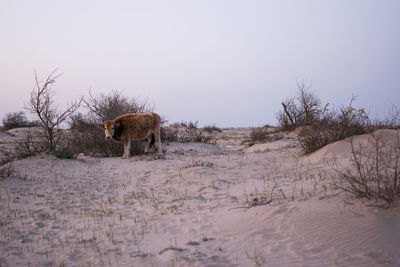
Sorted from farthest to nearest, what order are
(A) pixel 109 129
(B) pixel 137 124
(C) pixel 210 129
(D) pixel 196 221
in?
(C) pixel 210 129 → (B) pixel 137 124 → (A) pixel 109 129 → (D) pixel 196 221

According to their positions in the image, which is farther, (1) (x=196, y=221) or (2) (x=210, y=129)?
(2) (x=210, y=129)

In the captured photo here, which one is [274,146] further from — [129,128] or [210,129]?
[210,129]

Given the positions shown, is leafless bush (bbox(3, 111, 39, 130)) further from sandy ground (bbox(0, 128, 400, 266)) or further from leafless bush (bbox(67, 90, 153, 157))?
sandy ground (bbox(0, 128, 400, 266))

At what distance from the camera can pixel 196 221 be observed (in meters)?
4.73

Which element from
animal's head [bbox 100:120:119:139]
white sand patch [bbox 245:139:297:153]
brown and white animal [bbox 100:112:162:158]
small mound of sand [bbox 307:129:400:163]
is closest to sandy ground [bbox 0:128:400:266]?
small mound of sand [bbox 307:129:400:163]

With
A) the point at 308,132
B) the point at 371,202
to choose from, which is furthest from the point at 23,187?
the point at 308,132

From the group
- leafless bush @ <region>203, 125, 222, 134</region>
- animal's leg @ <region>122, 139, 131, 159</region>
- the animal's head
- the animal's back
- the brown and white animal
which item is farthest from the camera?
leafless bush @ <region>203, 125, 222, 134</region>

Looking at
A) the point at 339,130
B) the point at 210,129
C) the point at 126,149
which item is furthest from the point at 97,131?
the point at 210,129

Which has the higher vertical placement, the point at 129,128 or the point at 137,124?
the point at 137,124

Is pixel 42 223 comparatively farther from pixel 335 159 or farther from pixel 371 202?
pixel 335 159

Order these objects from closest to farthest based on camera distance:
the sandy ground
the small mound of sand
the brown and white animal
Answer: the sandy ground < the small mound of sand < the brown and white animal

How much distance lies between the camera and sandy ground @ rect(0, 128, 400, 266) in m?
3.51

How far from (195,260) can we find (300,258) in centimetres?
110

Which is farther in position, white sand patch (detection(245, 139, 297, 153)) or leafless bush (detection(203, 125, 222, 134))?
leafless bush (detection(203, 125, 222, 134))
